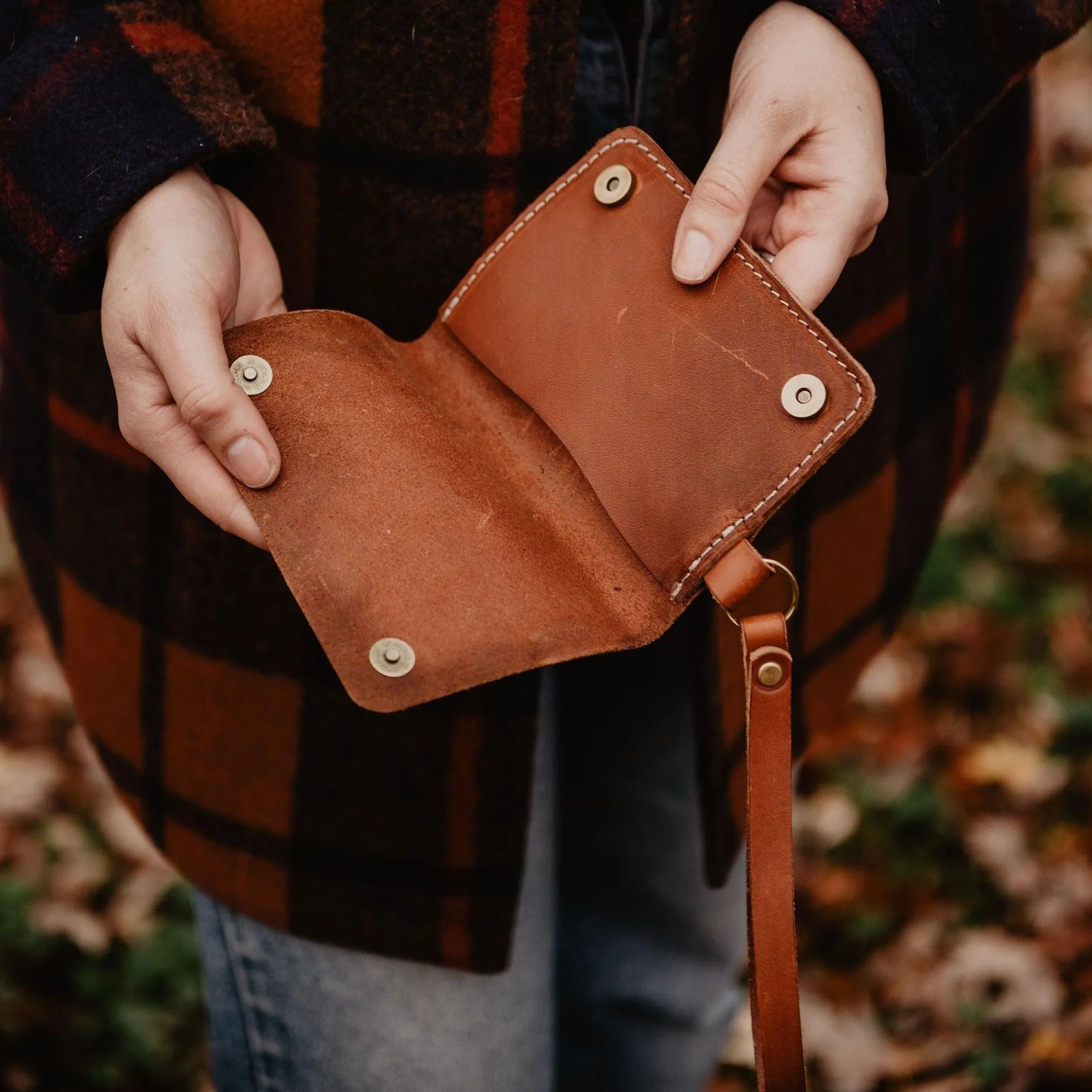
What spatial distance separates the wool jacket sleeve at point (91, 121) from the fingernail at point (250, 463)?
0.80 feet

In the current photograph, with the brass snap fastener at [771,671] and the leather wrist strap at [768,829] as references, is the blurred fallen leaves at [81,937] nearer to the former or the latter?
the leather wrist strap at [768,829]

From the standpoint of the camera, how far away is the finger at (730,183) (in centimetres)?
103

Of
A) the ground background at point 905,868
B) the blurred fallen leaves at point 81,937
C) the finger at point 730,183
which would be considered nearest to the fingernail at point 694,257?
the finger at point 730,183

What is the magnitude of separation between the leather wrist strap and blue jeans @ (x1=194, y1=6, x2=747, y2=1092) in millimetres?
360

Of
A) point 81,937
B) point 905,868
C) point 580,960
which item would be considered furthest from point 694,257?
point 81,937

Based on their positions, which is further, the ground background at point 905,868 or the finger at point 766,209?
the ground background at point 905,868

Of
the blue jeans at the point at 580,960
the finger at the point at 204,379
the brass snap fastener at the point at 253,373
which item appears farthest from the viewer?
Result: the blue jeans at the point at 580,960

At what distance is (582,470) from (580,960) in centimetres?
107

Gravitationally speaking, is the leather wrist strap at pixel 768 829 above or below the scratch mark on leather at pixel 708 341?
below

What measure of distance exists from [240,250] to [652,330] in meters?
0.46

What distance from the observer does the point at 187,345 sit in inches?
39.4

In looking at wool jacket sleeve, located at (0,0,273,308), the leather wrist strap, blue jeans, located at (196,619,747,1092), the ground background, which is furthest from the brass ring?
the ground background

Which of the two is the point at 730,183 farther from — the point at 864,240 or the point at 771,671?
the point at 771,671

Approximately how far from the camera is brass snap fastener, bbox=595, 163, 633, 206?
1091mm
